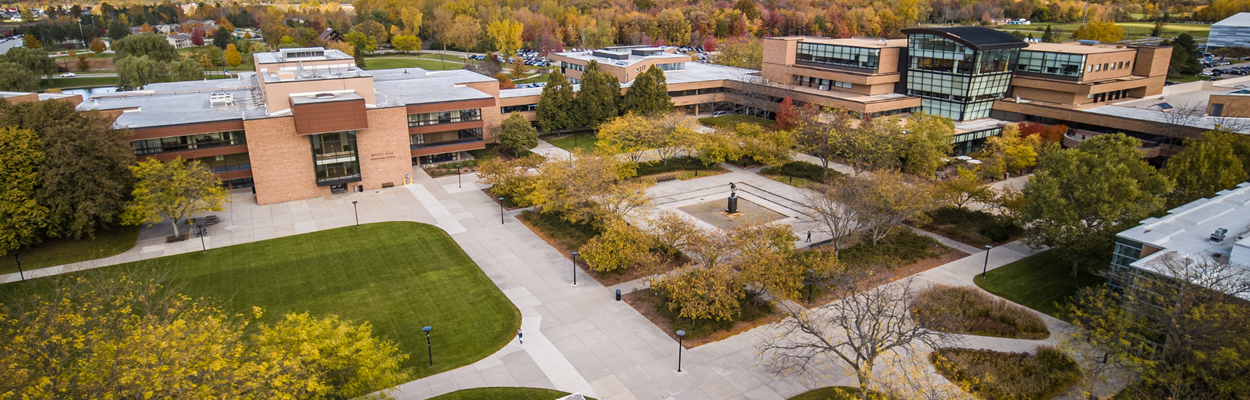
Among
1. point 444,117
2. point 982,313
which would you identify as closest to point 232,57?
point 444,117

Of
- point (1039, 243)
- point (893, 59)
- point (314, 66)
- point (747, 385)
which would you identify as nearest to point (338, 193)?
point (314, 66)

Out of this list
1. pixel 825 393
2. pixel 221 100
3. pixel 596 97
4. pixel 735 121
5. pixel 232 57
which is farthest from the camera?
pixel 232 57

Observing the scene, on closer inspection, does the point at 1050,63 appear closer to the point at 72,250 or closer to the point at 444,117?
the point at 444,117

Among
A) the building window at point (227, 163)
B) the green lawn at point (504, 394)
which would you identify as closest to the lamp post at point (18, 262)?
the building window at point (227, 163)

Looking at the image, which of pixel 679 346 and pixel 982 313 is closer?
pixel 679 346

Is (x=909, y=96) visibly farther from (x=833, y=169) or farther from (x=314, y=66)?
(x=314, y=66)
